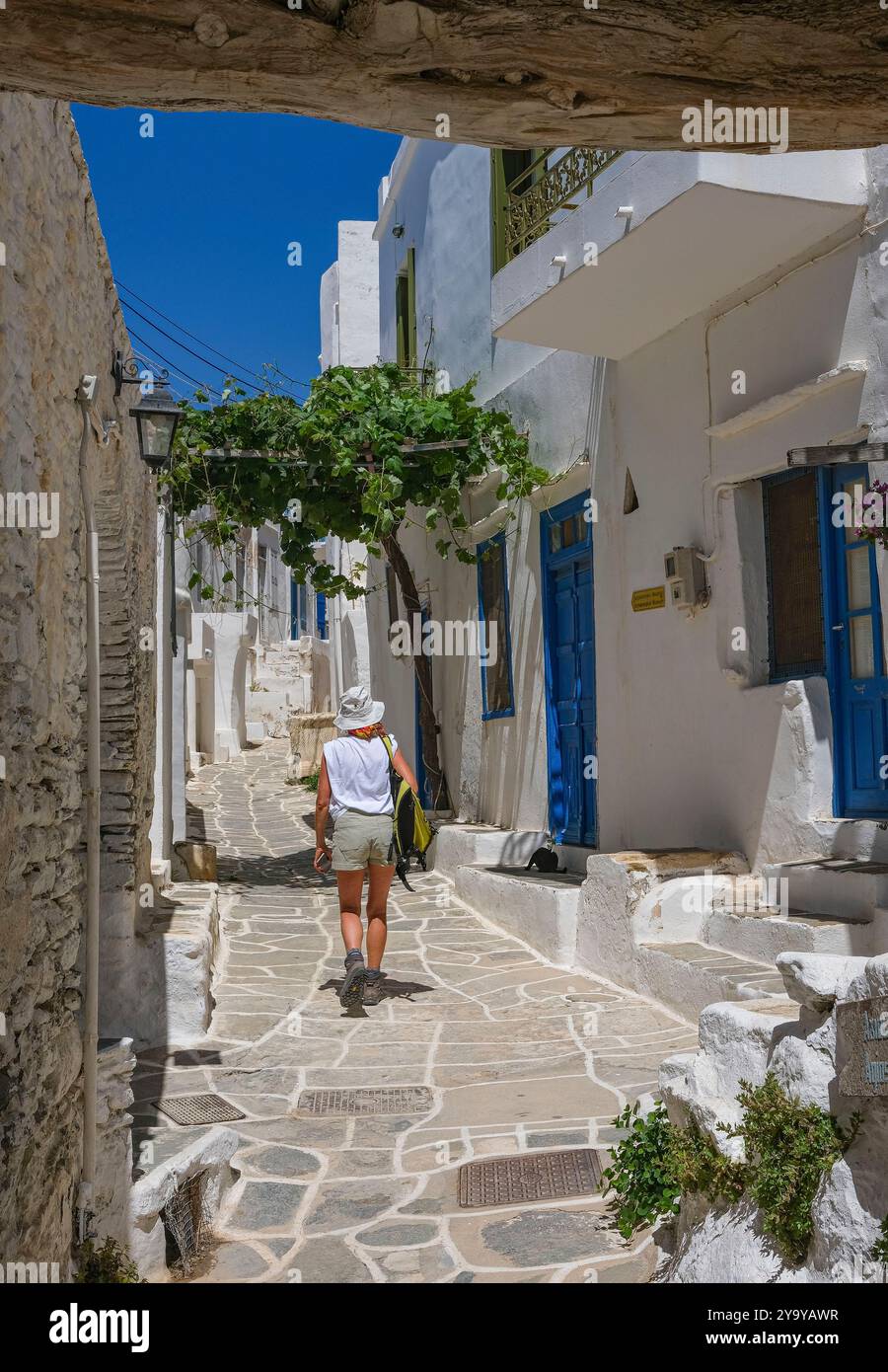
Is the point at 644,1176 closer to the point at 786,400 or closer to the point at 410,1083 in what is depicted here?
the point at 410,1083

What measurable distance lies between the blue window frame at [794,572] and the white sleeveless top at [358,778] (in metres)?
2.32

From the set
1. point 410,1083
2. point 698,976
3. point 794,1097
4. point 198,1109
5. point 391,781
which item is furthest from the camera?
point 391,781

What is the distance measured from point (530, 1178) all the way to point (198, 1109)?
1575 mm

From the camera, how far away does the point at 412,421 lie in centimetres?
1025

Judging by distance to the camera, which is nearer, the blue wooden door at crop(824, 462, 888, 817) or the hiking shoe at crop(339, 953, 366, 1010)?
the blue wooden door at crop(824, 462, 888, 817)

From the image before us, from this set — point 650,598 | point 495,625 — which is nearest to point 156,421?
point 650,598

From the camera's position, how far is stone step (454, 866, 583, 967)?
7668 millimetres

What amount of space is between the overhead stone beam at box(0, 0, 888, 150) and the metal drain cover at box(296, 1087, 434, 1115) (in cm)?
426

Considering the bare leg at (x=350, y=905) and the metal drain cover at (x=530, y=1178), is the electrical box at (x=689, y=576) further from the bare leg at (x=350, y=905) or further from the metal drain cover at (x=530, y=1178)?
the metal drain cover at (x=530, y=1178)

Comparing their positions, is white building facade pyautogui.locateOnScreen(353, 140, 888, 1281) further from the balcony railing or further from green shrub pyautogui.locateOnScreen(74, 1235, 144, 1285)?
green shrub pyautogui.locateOnScreen(74, 1235, 144, 1285)

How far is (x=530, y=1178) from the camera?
14.2 ft

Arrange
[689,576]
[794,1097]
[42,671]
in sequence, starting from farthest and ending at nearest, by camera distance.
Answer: [689,576] → [42,671] → [794,1097]

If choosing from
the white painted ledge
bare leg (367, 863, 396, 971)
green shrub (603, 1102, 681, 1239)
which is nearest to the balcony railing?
the white painted ledge

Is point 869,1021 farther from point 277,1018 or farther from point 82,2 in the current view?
point 277,1018
